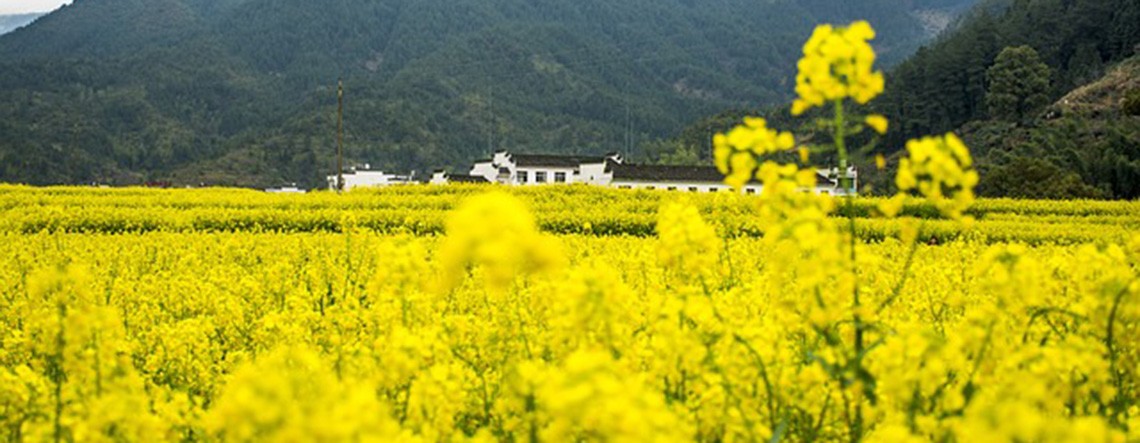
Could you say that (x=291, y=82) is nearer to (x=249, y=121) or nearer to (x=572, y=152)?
(x=249, y=121)

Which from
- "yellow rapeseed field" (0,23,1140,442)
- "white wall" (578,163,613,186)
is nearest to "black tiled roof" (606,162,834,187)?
"white wall" (578,163,613,186)

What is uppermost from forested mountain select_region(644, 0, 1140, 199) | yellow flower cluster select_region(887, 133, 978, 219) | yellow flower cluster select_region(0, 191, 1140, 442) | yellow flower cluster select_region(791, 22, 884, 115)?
forested mountain select_region(644, 0, 1140, 199)

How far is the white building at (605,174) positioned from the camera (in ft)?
A: 161

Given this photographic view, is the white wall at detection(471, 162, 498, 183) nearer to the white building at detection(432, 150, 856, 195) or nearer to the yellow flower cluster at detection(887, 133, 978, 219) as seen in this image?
the white building at detection(432, 150, 856, 195)

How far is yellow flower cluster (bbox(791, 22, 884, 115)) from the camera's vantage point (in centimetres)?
298

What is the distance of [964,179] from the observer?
2.83m

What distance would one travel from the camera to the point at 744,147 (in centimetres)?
314

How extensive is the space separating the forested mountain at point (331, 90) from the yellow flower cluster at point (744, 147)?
81.8 meters

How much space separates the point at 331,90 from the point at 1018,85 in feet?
308

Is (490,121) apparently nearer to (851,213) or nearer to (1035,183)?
(1035,183)

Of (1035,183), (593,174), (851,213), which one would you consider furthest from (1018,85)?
(851,213)

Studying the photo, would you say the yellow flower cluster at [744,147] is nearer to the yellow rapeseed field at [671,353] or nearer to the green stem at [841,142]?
the yellow rapeseed field at [671,353]

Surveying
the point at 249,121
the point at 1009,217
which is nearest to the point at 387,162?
the point at 249,121

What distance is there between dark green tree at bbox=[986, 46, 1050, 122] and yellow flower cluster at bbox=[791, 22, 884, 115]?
60643mm
